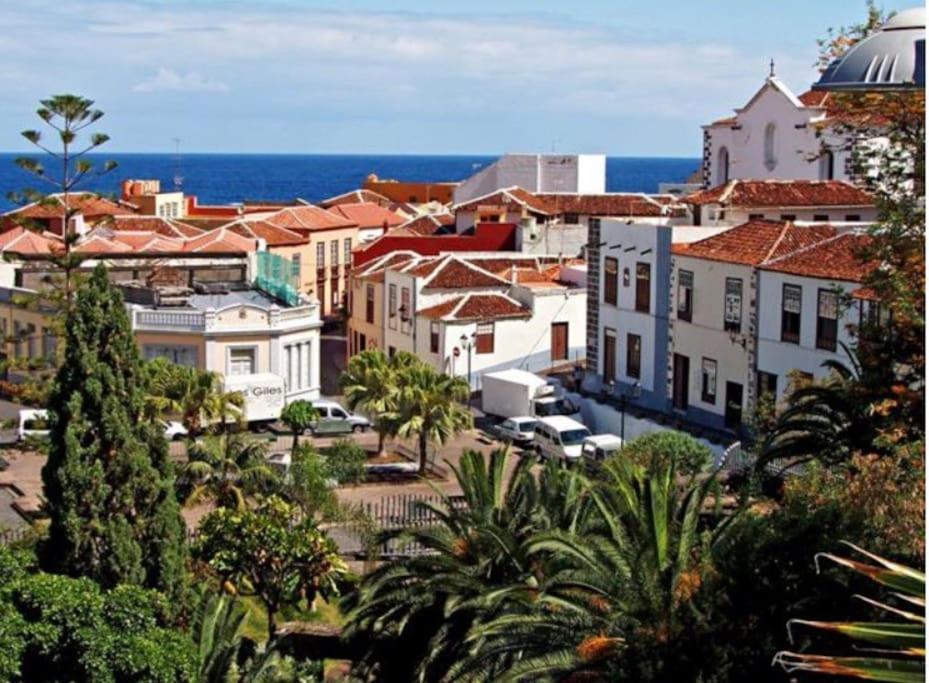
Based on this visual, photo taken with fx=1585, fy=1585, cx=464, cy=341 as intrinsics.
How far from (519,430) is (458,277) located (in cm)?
944

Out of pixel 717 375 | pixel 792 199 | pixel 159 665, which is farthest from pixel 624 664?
pixel 792 199

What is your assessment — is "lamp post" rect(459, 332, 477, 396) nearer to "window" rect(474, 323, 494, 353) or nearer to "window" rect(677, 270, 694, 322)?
"window" rect(474, 323, 494, 353)

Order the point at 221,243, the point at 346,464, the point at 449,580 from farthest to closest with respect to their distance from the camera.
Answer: the point at 221,243 < the point at 346,464 < the point at 449,580

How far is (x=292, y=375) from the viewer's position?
42.6 m

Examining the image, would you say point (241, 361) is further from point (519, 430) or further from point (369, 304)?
point (369, 304)

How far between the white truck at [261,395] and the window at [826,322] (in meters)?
13.7

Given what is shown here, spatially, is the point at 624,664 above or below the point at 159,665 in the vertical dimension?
above

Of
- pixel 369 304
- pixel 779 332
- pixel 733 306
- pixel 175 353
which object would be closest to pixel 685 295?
pixel 733 306

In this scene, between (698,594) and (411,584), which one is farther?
(411,584)

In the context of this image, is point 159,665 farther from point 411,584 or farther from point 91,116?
point 91,116

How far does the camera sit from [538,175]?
79125 millimetres

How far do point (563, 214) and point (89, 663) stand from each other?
45608mm

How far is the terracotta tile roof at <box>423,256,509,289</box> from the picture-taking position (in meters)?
47.8

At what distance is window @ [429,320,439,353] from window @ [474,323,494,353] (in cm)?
117
